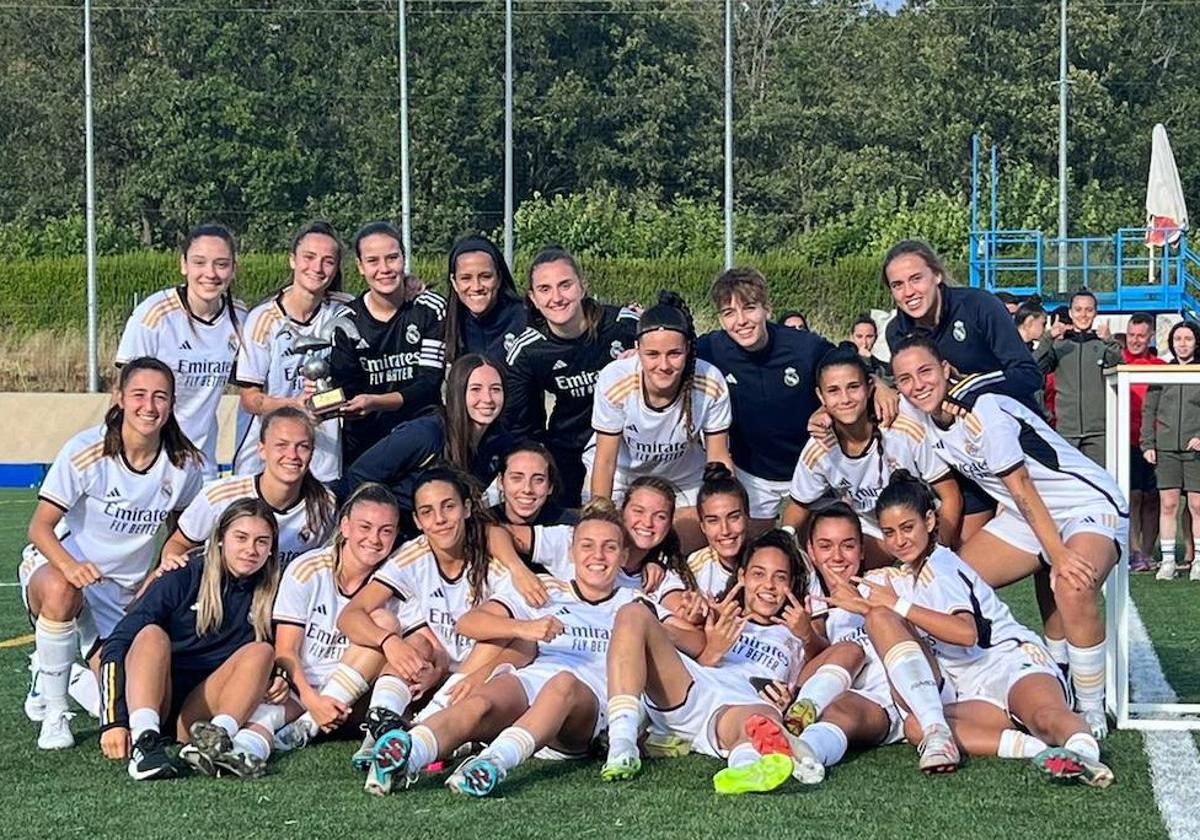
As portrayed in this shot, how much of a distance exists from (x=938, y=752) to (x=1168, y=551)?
6197mm

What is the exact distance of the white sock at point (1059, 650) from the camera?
20.6ft

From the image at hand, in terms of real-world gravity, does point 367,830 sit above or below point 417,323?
below

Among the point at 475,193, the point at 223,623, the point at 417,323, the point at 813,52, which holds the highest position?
the point at 813,52

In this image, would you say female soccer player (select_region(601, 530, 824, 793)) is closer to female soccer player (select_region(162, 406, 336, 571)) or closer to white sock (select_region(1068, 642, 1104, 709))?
white sock (select_region(1068, 642, 1104, 709))

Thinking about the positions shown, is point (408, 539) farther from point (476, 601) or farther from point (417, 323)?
point (417, 323)

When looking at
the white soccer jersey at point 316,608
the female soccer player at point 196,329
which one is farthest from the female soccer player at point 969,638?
the female soccer player at point 196,329

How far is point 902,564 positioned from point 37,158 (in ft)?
125

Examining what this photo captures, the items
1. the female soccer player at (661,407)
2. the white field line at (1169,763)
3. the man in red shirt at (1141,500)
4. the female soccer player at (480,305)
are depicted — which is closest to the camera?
the white field line at (1169,763)

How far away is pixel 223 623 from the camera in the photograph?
5.80 metres

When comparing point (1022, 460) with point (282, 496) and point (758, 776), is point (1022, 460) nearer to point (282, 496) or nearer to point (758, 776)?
point (758, 776)

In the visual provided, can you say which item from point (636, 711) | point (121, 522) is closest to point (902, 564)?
point (636, 711)

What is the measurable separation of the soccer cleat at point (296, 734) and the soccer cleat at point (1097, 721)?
2576mm

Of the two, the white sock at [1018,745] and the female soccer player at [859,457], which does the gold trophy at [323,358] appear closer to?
the female soccer player at [859,457]

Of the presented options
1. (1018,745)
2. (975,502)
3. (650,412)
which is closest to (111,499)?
(650,412)
